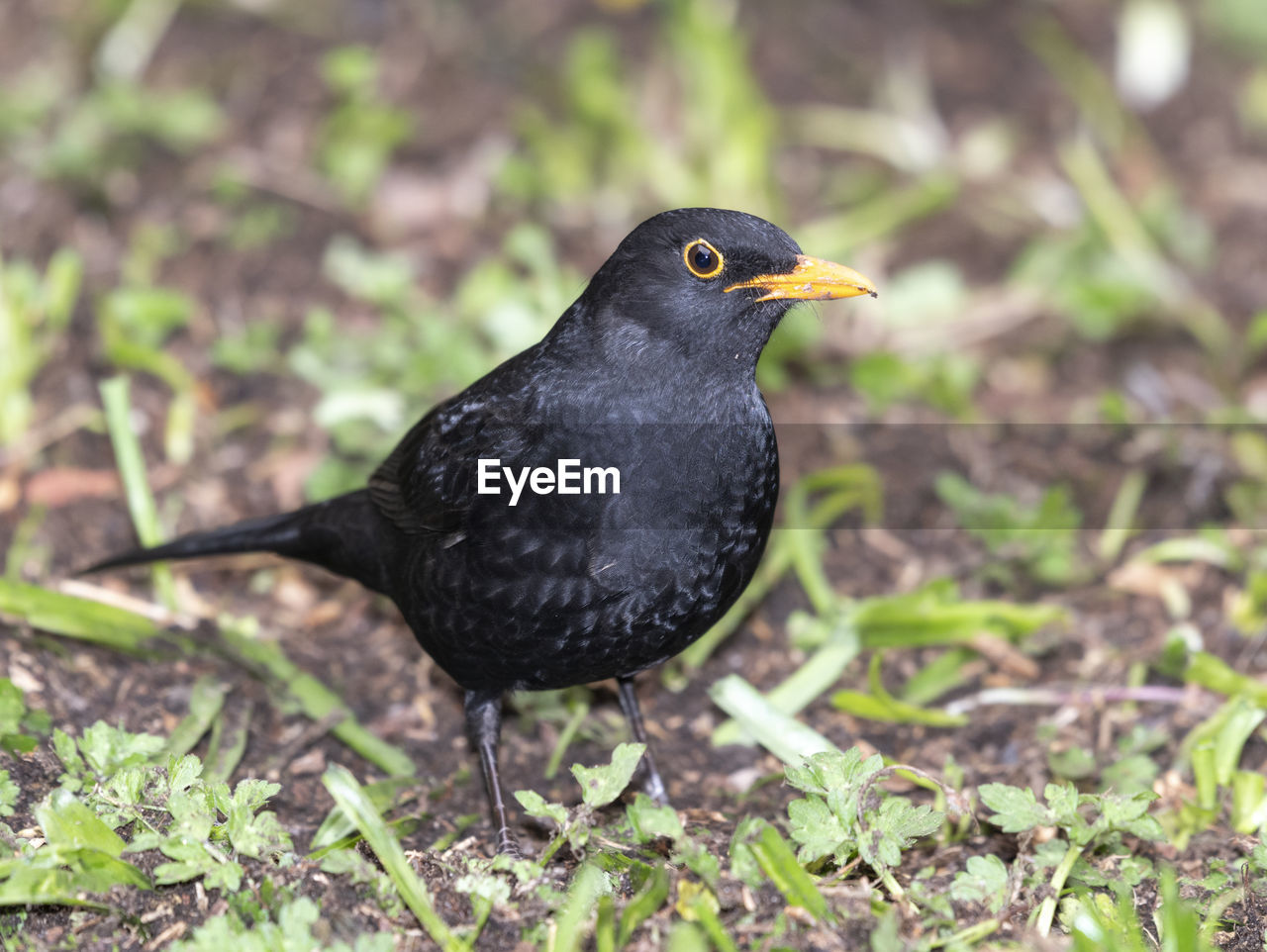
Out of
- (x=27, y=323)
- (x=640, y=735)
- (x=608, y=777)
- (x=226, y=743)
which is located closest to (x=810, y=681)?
(x=640, y=735)

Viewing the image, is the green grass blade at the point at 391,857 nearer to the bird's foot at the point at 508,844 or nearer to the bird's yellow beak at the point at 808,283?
the bird's foot at the point at 508,844

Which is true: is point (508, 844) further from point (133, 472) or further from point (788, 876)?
point (133, 472)

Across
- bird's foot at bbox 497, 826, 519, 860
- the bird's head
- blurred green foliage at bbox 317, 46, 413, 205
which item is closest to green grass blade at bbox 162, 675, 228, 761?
bird's foot at bbox 497, 826, 519, 860

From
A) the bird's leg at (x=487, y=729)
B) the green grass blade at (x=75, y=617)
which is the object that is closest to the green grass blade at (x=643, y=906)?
the bird's leg at (x=487, y=729)

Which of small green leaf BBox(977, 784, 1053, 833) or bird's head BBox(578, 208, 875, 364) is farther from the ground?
bird's head BBox(578, 208, 875, 364)

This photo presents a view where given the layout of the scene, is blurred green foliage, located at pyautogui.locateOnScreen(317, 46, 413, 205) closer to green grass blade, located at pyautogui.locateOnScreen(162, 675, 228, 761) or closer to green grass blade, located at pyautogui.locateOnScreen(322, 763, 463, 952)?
green grass blade, located at pyautogui.locateOnScreen(162, 675, 228, 761)

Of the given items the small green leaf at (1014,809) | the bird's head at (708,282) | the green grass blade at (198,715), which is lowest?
the green grass blade at (198,715)

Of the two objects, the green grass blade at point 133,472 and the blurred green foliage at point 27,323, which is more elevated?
the blurred green foliage at point 27,323
